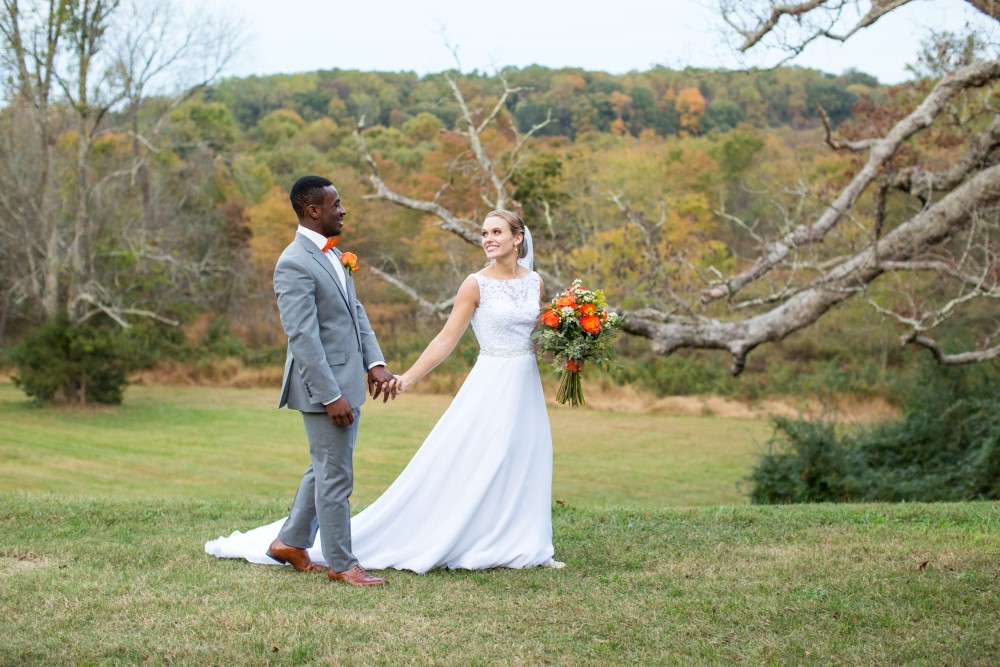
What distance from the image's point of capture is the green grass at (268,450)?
17.1 metres

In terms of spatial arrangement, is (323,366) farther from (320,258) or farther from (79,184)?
(79,184)

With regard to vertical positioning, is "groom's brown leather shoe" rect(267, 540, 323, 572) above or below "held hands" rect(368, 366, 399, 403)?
below

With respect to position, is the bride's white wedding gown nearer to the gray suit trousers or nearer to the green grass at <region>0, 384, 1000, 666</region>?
the green grass at <region>0, 384, 1000, 666</region>

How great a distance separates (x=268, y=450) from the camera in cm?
2195

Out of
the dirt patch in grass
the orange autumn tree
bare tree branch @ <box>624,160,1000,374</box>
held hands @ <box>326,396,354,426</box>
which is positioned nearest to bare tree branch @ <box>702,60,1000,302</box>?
bare tree branch @ <box>624,160,1000,374</box>

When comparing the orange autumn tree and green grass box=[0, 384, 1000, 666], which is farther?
the orange autumn tree

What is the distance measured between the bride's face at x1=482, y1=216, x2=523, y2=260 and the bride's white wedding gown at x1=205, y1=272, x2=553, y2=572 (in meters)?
0.20

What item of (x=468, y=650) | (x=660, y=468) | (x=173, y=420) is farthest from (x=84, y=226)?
(x=468, y=650)

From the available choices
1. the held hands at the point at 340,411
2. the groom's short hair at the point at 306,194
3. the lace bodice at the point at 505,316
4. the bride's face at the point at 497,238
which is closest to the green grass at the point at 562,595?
the held hands at the point at 340,411

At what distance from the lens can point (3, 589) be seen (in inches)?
216

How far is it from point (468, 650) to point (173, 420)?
22043mm

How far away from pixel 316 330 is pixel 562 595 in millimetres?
1944

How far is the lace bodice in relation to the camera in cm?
647

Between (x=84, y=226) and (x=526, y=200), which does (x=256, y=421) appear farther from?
(x=526, y=200)
